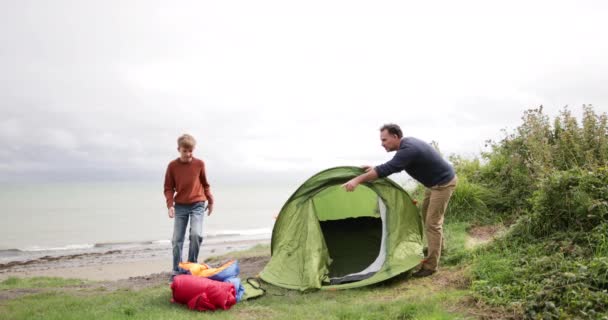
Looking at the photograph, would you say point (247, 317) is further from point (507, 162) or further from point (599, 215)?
point (507, 162)

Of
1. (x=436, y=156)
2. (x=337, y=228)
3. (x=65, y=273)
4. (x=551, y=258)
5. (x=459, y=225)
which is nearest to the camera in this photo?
(x=551, y=258)

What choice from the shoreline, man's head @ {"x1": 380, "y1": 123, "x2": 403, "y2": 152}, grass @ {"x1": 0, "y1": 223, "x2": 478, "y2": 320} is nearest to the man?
man's head @ {"x1": 380, "y1": 123, "x2": 403, "y2": 152}

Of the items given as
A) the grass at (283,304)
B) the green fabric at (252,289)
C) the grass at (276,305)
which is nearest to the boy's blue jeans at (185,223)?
the grass at (283,304)

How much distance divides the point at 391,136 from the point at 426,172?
651 mm

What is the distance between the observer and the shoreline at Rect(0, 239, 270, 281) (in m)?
10.8

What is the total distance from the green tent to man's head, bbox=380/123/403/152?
65 cm

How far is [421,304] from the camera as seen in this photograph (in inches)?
175

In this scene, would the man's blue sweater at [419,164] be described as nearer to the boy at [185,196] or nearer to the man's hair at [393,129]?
the man's hair at [393,129]

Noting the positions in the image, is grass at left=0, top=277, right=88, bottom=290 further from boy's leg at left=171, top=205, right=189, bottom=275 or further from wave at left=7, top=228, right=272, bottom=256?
wave at left=7, top=228, right=272, bottom=256

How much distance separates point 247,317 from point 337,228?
10.9ft

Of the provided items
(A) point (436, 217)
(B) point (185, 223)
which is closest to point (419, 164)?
(A) point (436, 217)

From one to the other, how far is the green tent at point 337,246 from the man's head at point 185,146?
166 cm

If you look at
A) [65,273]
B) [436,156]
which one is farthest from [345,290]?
[65,273]

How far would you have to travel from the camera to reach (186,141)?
625 centimetres
